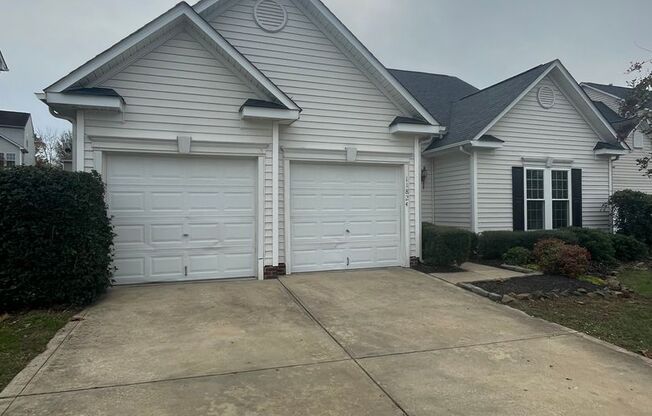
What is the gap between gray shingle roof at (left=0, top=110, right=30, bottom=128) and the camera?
30614 mm

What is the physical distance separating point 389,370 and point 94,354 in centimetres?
326

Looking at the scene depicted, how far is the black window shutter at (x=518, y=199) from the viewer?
41.4 feet

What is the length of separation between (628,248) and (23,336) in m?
14.4

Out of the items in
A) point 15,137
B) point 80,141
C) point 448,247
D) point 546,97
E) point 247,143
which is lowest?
point 448,247

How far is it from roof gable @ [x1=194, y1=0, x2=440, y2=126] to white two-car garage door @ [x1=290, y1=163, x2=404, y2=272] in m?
1.61

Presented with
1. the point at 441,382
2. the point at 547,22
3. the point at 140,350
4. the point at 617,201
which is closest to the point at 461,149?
the point at 617,201

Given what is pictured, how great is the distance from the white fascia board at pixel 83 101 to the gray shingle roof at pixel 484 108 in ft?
29.8

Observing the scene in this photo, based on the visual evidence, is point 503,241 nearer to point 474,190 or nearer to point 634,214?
point 474,190

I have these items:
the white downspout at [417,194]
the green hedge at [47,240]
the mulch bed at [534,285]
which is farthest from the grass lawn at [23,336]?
the white downspout at [417,194]

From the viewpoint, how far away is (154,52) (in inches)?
323

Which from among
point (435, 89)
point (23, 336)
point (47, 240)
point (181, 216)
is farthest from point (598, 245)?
point (23, 336)

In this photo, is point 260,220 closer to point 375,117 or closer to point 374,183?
point 374,183

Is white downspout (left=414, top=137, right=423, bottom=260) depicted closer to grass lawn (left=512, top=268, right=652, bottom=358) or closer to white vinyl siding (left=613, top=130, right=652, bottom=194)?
grass lawn (left=512, top=268, right=652, bottom=358)

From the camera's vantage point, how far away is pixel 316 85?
9742mm
